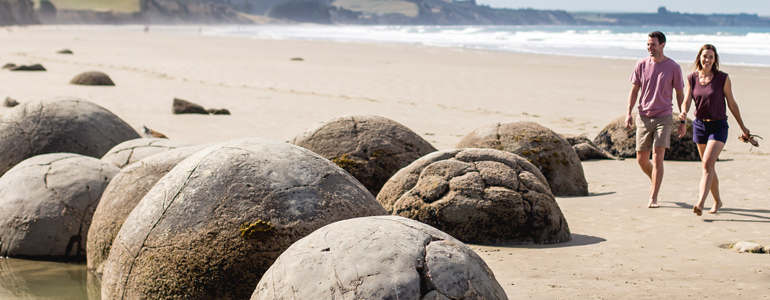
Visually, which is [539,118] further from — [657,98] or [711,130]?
[711,130]

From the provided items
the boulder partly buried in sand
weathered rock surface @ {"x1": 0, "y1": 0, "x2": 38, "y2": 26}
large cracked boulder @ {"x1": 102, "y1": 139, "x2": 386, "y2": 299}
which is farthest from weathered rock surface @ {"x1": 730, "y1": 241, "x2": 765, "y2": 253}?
weathered rock surface @ {"x1": 0, "y1": 0, "x2": 38, "y2": 26}

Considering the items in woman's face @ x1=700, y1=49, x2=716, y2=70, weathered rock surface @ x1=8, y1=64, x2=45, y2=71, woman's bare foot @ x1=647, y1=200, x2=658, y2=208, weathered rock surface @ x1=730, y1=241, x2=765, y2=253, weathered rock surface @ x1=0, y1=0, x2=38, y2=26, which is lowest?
weathered rock surface @ x1=0, y1=0, x2=38, y2=26

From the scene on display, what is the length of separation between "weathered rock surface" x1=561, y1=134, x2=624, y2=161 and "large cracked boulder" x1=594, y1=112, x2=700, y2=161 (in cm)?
16

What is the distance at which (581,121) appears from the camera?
43.3 ft

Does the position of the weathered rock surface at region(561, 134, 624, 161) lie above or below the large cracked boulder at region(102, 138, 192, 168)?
below

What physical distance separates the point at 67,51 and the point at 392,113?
77.2ft

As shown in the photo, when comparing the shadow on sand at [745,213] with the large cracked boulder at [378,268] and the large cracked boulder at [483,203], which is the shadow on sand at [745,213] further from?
the large cracked boulder at [378,268]

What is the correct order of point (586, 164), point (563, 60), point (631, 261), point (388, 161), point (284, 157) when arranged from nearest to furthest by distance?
point (284, 157) → point (631, 261) → point (388, 161) → point (586, 164) → point (563, 60)

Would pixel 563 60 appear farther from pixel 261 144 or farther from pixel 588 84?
pixel 261 144

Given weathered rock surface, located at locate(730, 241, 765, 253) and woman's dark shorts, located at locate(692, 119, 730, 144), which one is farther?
woman's dark shorts, located at locate(692, 119, 730, 144)

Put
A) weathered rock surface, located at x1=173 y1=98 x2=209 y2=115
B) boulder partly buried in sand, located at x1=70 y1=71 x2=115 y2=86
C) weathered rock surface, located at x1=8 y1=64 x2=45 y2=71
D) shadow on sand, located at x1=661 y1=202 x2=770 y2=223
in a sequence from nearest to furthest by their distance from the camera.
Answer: shadow on sand, located at x1=661 y1=202 x2=770 y2=223
weathered rock surface, located at x1=173 y1=98 x2=209 y2=115
boulder partly buried in sand, located at x1=70 y1=71 x2=115 y2=86
weathered rock surface, located at x1=8 y1=64 x2=45 y2=71

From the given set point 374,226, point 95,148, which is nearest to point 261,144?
point 374,226

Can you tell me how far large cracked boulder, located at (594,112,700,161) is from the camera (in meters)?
9.27

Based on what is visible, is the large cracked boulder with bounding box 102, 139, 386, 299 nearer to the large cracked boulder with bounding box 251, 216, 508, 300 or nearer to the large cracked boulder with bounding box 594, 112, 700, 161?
the large cracked boulder with bounding box 251, 216, 508, 300
